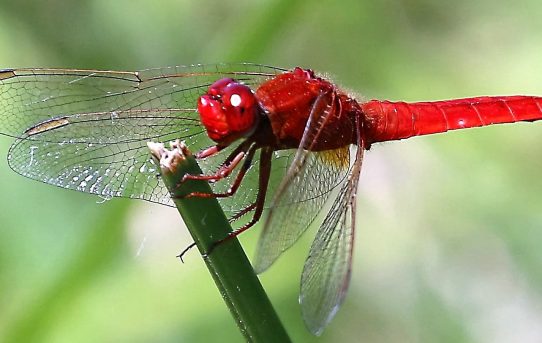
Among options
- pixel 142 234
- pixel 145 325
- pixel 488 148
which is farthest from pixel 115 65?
pixel 488 148

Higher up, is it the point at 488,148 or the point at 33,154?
the point at 33,154

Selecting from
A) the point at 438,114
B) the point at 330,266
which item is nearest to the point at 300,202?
the point at 330,266

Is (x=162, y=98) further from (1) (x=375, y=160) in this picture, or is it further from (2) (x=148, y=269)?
(1) (x=375, y=160)

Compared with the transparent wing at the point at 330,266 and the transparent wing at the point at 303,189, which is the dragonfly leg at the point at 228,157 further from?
the transparent wing at the point at 330,266

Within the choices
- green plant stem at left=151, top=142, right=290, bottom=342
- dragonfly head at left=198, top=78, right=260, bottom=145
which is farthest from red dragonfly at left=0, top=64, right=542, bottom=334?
green plant stem at left=151, top=142, right=290, bottom=342

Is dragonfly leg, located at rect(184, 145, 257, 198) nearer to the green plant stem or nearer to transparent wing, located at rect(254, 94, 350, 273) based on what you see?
transparent wing, located at rect(254, 94, 350, 273)

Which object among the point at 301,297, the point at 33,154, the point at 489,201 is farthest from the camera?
the point at 489,201

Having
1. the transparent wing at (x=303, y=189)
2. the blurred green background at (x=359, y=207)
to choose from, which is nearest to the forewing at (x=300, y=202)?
the transparent wing at (x=303, y=189)
